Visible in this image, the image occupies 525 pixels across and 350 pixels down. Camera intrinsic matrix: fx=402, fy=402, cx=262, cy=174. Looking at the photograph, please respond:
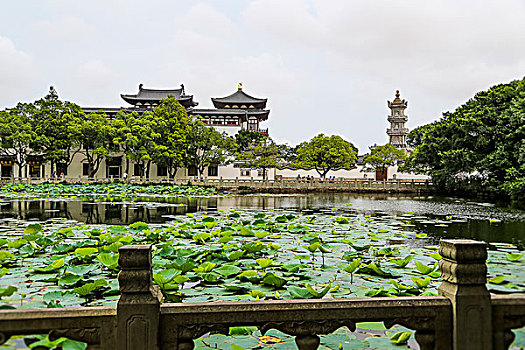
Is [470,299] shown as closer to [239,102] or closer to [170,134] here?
[170,134]

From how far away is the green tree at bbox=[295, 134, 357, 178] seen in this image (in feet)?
109

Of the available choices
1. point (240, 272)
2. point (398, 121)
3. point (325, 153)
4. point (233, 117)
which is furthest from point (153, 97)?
point (240, 272)

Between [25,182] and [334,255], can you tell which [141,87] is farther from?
[334,255]

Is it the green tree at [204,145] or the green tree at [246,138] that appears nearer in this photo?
the green tree at [204,145]

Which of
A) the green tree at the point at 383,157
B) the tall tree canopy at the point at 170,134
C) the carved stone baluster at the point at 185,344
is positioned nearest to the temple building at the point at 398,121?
the green tree at the point at 383,157

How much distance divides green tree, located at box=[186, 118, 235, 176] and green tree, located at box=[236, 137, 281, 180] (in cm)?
136

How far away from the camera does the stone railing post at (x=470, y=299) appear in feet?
6.94

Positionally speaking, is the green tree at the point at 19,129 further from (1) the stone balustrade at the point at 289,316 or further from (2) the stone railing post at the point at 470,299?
(2) the stone railing post at the point at 470,299

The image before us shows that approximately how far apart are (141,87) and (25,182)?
15.9 metres

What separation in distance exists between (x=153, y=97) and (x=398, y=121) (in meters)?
27.8

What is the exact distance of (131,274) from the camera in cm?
197

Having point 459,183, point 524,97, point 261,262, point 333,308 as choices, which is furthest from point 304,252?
point 459,183

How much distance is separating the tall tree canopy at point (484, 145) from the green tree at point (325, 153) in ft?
19.3

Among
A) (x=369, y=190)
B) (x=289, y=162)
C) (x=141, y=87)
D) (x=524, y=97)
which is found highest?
(x=141, y=87)
